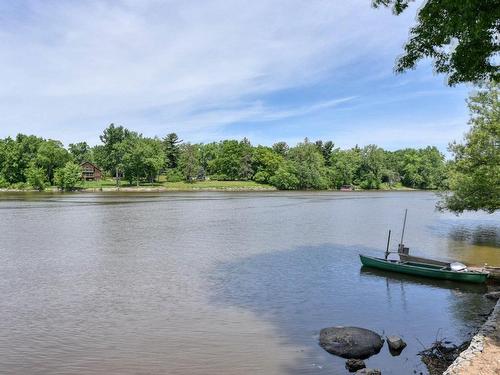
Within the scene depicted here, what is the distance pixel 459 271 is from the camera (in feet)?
80.5

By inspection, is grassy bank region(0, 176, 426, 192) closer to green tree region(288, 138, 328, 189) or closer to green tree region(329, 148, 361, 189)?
green tree region(329, 148, 361, 189)

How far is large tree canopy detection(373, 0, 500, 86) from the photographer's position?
10953 mm

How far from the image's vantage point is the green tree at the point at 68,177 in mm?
135750

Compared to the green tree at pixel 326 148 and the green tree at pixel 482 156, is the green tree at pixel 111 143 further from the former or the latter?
the green tree at pixel 482 156

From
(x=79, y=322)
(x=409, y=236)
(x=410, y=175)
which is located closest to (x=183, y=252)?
(x=79, y=322)

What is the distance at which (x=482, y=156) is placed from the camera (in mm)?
33938

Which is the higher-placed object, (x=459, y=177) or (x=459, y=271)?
(x=459, y=177)

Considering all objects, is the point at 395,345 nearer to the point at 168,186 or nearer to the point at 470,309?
the point at 470,309

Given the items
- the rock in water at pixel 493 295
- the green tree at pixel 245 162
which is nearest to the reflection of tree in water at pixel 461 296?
the rock in water at pixel 493 295

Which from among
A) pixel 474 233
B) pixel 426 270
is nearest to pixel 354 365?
pixel 426 270

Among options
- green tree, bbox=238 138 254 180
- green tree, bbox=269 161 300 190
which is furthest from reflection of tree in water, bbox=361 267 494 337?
green tree, bbox=238 138 254 180

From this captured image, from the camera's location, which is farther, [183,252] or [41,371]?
[183,252]

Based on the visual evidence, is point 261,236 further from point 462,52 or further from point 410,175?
point 410,175

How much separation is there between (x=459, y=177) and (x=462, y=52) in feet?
94.0
